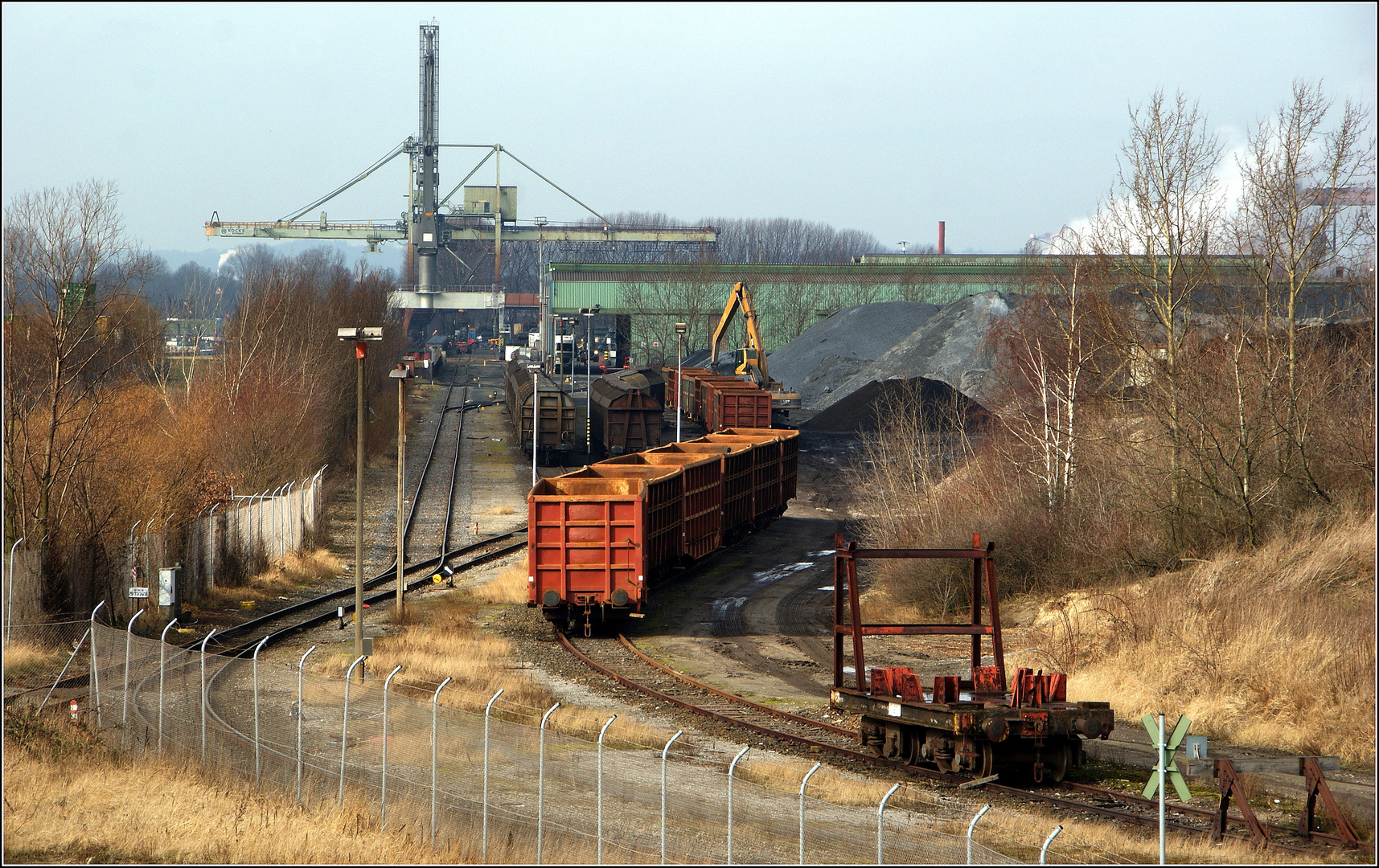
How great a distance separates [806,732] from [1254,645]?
7.22 m

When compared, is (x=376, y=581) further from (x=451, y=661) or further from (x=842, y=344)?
(x=842, y=344)

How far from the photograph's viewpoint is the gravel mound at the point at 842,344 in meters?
76.8

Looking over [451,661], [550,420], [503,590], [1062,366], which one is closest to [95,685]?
[451,661]

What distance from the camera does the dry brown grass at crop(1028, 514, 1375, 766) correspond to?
1642 centimetres

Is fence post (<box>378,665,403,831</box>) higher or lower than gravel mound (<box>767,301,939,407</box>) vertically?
lower

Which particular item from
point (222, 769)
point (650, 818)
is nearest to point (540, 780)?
point (650, 818)

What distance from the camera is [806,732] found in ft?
55.4

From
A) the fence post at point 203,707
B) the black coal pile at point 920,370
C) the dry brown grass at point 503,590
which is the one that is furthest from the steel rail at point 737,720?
the black coal pile at point 920,370

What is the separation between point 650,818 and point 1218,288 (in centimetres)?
1882

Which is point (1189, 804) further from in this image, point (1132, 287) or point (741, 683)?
point (1132, 287)

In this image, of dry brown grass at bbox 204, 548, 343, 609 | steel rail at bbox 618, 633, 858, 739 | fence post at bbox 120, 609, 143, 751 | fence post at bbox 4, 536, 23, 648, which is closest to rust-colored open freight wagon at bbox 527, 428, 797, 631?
steel rail at bbox 618, 633, 858, 739

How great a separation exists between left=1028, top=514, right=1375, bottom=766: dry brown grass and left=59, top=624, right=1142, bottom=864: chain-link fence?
251 inches

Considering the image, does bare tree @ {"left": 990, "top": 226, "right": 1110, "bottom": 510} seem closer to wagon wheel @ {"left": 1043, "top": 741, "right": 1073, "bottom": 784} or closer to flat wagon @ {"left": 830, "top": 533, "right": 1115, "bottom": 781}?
flat wagon @ {"left": 830, "top": 533, "right": 1115, "bottom": 781}

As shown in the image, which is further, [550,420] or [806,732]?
[550,420]
